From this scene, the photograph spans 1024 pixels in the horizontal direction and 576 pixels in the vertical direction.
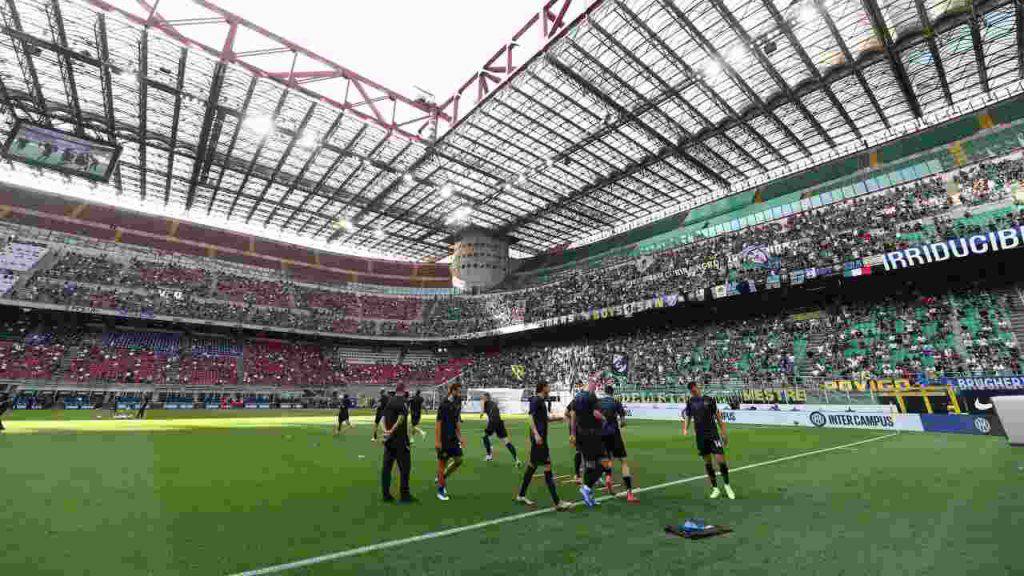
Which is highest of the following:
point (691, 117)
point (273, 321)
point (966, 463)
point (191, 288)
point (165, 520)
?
point (691, 117)

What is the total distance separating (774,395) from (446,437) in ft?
73.1

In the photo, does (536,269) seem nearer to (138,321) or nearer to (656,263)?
(656,263)

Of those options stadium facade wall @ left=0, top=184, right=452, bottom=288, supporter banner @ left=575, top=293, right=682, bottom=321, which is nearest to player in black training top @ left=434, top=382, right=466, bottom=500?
supporter banner @ left=575, top=293, right=682, bottom=321

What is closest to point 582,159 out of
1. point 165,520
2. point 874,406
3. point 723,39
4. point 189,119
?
point 723,39

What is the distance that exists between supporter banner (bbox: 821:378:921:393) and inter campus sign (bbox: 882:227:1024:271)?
8.37 metres

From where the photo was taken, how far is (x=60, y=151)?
955 inches

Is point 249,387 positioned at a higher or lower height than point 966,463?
higher

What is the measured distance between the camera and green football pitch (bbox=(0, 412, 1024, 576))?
13.7 ft

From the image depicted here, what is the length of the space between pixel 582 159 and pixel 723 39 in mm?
12902

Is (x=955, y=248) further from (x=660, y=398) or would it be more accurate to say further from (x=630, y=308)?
(x=630, y=308)

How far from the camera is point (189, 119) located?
28.3 meters

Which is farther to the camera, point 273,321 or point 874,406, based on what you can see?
point 273,321

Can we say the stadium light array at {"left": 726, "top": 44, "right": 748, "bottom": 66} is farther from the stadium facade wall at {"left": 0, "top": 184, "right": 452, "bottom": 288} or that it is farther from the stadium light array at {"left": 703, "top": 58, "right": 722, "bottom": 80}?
the stadium facade wall at {"left": 0, "top": 184, "right": 452, "bottom": 288}

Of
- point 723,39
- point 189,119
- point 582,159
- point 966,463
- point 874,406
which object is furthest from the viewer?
point 582,159
